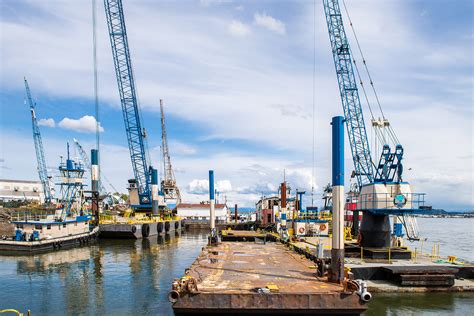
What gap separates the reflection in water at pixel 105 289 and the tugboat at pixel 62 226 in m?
3.45

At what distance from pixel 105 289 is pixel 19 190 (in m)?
141

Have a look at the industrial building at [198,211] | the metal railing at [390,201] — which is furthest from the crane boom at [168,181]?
the metal railing at [390,201]

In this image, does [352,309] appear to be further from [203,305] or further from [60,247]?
[60,247]

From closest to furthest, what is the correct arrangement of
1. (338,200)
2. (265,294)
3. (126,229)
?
(265,294) < (338,200) < (126,229)

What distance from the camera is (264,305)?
1324cm

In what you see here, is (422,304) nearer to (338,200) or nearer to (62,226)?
(338,200)

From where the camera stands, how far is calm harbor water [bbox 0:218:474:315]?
21047 mm

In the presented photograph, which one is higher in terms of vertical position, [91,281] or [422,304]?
[422,304]

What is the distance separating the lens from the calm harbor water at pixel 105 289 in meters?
21.0

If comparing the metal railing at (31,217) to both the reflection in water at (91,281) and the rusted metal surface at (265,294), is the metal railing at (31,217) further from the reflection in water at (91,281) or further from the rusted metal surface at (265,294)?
the rusted metal surface at (265,294)

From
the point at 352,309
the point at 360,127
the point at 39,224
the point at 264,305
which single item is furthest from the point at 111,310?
the point at 360,127

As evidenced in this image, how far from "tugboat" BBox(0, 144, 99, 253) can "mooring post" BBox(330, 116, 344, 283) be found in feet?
123

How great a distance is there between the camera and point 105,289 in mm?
25672

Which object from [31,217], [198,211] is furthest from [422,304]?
[198,211]
